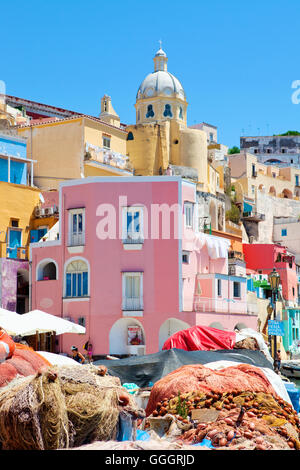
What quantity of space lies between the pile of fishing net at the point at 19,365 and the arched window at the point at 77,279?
73.7ft

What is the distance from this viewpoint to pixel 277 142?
103688 mm

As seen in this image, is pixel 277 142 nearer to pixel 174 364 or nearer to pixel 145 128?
pixel 145 128

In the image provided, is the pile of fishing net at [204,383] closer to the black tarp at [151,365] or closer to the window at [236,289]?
the black tarp at [151,365]

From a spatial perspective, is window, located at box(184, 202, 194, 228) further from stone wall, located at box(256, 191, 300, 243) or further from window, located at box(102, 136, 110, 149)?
stone wall, located at box(256, 191, 300, 243)

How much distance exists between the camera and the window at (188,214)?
33.7 m

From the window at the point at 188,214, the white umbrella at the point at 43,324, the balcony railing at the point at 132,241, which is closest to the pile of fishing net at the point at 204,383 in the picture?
the white umbrella at the point at 43,324

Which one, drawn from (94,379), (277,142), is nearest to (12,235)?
(94,379)

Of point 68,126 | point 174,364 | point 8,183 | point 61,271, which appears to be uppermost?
point 68,126

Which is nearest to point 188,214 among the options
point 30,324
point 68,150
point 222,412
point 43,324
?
→ point 68,150

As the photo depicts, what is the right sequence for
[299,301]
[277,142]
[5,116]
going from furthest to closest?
[277,142] → [299,301] → [5,116]

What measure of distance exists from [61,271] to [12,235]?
4.63 m

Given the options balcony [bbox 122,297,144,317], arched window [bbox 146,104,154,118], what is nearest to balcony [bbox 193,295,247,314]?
balcony [bbox 122,297,144,317]

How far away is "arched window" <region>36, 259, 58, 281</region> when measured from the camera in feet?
112
